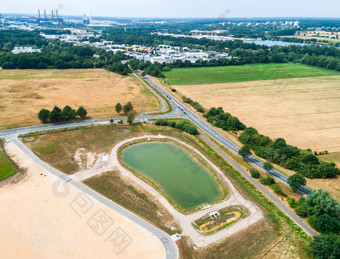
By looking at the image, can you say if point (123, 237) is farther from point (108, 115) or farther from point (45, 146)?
point (108, 115)

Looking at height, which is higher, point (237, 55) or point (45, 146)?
point (237, 55)

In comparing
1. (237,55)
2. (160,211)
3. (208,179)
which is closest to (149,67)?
(237,55)

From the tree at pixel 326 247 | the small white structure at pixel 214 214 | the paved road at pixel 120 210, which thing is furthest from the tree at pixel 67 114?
the tree at pixel 326 247

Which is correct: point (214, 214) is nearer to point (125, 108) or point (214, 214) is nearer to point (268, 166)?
point (268, 166)

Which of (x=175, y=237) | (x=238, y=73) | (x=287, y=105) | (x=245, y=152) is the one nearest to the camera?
(x=175, y=237)

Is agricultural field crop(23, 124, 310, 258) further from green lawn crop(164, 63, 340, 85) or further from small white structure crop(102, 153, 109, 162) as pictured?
green lawn crop(164, 63, 340, 85)

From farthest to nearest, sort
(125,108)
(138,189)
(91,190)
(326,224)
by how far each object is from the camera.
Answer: (125,108) < (138,189) < (91,190) < (326,224)

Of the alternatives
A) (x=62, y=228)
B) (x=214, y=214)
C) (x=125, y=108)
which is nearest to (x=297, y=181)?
(x=214, y=214)
